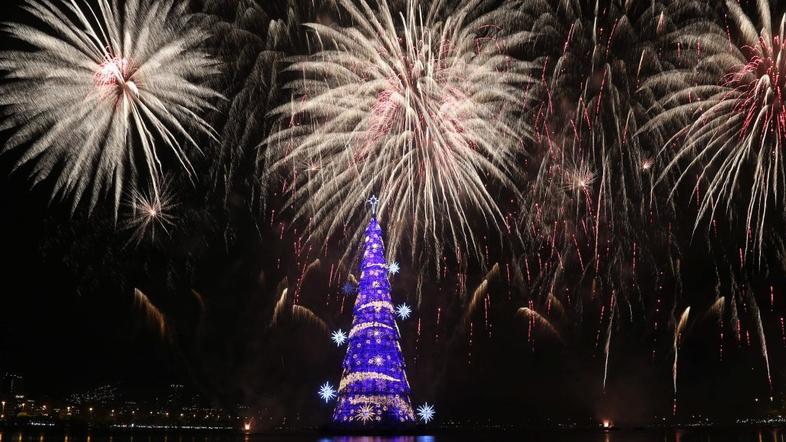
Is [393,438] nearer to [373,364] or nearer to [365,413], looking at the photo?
[365,413]

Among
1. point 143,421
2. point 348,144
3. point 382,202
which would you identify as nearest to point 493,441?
point 382,202

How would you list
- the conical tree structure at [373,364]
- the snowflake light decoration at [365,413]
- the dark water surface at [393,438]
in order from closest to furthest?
the dark water surface at [393,438]
the snowflake light decoration at [365,413]
the conical tree structure at [373,364]

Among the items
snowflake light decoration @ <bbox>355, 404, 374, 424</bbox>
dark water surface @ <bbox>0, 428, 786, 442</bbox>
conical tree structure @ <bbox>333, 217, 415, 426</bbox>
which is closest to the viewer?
dark water surface @ <bbox>0, 428, 786, 442</bbox>

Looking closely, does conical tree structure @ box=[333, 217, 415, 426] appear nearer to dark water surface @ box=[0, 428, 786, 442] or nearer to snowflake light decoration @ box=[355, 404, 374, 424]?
snowflake light decoration @ box=[355, 404, 374, 424]

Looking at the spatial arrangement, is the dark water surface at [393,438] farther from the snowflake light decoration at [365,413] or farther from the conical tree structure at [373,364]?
the conical tree structure at [373,364]

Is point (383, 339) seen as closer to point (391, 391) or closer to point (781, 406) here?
point (391, 391)

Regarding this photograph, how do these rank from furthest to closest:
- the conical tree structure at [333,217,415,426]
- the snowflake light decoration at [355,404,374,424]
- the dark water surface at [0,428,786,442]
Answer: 1. the conical tree structure at [333,217,415,426]
2. the snowflake light decoration at [355,404,374,424]
3. the dark water surface at [0,428,786,442]

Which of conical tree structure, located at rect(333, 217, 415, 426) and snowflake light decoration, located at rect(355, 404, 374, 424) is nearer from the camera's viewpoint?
snowflake light decoration, located at rect(355, 404, 374, 424)

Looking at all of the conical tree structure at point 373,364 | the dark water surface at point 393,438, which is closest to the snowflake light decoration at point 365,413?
the conical tree structure at point 373,364

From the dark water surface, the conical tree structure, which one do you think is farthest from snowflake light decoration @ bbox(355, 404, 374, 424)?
the dark water surface
